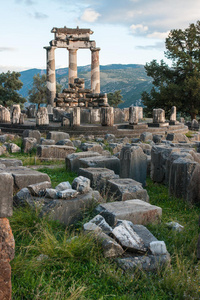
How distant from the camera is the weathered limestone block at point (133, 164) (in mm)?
7391

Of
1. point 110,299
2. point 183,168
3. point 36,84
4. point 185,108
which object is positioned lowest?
point 110,299

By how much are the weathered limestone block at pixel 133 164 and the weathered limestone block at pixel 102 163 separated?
607 mm

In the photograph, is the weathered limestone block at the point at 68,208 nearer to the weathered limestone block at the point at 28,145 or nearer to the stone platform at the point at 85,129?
the weathered limestone block at the point at 28,145

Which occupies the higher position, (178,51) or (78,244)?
(178,51)

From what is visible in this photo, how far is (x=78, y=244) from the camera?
3.80 metres

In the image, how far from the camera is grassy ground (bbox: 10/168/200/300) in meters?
3.19

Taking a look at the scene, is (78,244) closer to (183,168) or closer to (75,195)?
(75,195)

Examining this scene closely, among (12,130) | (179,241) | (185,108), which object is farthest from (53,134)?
(185,108)

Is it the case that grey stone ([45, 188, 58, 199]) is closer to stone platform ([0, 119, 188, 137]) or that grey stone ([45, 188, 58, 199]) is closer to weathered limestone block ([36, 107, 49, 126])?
stone platform ([0, 119, 188, 137])

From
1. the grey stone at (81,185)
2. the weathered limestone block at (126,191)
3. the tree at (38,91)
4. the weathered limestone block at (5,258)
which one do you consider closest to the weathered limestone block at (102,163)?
the weathered limestone block at (126,191)

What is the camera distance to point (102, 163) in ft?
26.3

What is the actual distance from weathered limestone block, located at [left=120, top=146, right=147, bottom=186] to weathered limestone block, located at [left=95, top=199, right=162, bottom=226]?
2195 mm

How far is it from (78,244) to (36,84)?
41.9 meters

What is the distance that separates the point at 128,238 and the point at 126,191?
6.19ft
